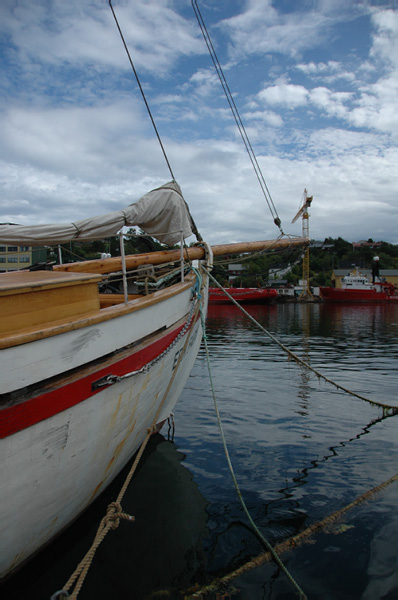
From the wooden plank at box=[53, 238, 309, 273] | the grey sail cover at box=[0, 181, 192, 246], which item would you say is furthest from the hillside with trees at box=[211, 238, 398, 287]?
the grey sail cover at box=[0, 181, 192, 246]

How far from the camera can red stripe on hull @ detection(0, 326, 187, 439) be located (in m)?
2.71

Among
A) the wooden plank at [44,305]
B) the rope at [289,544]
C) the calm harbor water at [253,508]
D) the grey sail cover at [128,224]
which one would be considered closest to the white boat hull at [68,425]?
the wooden plank at [44,305]

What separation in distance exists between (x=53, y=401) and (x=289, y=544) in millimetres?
2698

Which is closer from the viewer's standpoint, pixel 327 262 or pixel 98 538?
pixel 98 538

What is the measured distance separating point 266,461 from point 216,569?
2.34m

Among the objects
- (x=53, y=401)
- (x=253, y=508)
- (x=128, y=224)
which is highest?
(x=128, y=224)

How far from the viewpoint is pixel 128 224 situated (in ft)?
18.8

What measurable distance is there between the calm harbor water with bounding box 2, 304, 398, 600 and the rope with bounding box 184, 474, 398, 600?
0.06 meters

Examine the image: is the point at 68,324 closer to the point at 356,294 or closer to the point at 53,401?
the point at 53,401

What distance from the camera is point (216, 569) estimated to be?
3.70m

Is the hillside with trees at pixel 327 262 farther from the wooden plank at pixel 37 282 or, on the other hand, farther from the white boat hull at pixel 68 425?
the wooden plank at pixel 37 282

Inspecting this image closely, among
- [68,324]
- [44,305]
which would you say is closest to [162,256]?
[44,305]

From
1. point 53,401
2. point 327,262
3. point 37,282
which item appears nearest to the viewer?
point 53,401

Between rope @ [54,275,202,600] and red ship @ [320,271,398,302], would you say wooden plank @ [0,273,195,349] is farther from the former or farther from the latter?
red ship @ [320,271,398,302]
